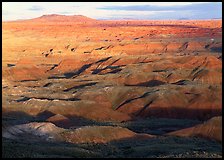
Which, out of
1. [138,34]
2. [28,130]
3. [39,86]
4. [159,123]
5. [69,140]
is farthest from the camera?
[138,34]

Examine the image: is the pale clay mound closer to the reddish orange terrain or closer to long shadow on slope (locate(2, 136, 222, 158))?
the reddish orange terrain

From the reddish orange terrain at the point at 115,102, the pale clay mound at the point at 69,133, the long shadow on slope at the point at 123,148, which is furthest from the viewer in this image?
the pale clay mound at the point at 69,133

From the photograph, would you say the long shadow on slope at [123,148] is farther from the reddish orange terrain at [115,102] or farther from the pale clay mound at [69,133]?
the pale clay mound at [69,133]

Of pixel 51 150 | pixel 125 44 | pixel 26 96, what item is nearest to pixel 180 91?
pixel 26 96

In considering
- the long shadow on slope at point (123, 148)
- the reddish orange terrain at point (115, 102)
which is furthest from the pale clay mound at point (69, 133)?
the long shadow on slope at point (123, 148)

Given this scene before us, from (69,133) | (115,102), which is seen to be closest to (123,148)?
(69,133)

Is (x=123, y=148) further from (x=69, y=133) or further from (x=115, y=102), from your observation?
(x=115, y=102)

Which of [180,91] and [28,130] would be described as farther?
[180,91]

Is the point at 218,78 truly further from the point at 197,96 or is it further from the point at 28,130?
the point at 28,130
